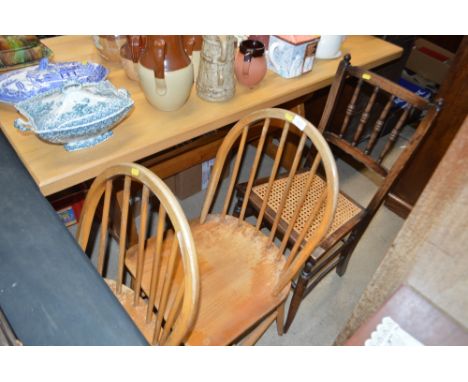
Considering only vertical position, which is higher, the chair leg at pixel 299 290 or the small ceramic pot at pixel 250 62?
the small ceramic pot at pixel 250 62

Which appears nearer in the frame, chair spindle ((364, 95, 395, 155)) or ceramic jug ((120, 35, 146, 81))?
ceramic jug ((120, 35, 146, 81))

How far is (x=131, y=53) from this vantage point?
3.69ft

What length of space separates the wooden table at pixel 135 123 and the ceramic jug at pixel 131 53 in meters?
0.04

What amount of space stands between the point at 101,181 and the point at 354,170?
1.68 m

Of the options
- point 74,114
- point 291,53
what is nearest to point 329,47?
point 291,53

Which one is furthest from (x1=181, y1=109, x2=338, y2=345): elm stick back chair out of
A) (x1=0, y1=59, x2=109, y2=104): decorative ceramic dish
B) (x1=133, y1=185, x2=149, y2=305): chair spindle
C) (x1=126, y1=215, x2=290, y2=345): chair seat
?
(x1=0, y1=59, x2=109, y2=104): decorative ceramic dish

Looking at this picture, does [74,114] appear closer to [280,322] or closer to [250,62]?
[250,62]

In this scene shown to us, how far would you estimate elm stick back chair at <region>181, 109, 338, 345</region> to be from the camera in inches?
36.4

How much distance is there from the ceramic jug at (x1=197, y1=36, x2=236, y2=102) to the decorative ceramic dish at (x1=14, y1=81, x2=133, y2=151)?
26 centimetres

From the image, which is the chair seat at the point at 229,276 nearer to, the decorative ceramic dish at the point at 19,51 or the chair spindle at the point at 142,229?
the chair spindle at the point at 142,229

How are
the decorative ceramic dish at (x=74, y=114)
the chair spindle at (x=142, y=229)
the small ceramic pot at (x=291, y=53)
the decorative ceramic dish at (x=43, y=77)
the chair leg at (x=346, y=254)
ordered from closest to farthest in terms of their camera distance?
the chair spindle at (x=142, y=229), the decorative ceramic dish at (x=74, y=114), the decorative ceramic dish at (x=43, y=77), the small ceramic pot at (x=291, y=53), the chair leg at (x=346, y=254)

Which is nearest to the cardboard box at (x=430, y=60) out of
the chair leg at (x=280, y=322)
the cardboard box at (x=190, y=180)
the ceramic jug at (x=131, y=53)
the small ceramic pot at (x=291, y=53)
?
the small ceramic pot at (x=291, y=53)

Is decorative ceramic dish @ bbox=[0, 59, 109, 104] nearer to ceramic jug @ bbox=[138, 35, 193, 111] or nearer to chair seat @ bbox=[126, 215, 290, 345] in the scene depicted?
ceramic jug @ bbox=[138, 35, 193, 111]

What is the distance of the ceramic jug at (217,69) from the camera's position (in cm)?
104
